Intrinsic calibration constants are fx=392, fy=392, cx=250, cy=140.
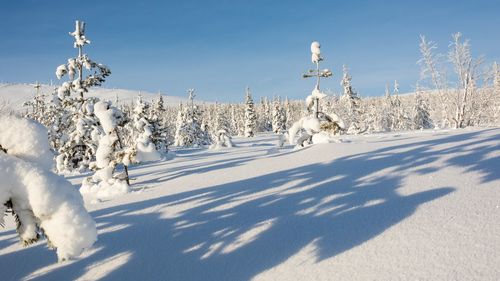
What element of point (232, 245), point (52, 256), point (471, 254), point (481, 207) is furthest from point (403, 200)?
point (52, 256)

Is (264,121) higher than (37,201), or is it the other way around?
(264,121)

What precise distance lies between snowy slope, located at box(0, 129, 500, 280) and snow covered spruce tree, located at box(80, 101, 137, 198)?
150 cm

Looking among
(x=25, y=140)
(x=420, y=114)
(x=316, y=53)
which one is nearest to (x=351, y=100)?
(x=420, y=114)

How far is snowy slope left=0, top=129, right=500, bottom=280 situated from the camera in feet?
18.4

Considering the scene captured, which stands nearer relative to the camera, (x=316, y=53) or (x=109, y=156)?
(x=109, y=156)

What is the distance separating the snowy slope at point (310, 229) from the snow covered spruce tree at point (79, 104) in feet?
39.4

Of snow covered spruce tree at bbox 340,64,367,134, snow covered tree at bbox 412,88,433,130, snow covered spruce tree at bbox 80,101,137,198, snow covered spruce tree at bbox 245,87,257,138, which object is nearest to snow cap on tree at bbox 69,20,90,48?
snow covered spruce tree at bbox 80,101,137,198

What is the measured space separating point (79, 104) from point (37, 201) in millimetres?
20158

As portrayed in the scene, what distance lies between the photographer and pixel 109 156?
12742mm

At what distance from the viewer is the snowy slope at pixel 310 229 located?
5613mm

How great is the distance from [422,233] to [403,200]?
156 centimetres

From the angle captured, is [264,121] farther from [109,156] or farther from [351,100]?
[109,156]

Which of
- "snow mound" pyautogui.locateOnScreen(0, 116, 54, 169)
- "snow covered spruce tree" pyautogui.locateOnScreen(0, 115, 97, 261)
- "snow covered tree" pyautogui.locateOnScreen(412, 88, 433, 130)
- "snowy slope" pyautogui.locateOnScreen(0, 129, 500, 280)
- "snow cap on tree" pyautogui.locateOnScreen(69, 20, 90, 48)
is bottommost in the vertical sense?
"snowy slope" pyautogui.locateOnScreen(0, 129, 500, 280)

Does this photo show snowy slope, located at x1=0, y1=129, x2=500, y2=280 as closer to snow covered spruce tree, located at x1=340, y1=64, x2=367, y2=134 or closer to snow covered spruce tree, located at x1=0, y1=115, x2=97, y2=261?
snow covered spruce tree, located at x1=0, y1=115, x2=97, y2=261
